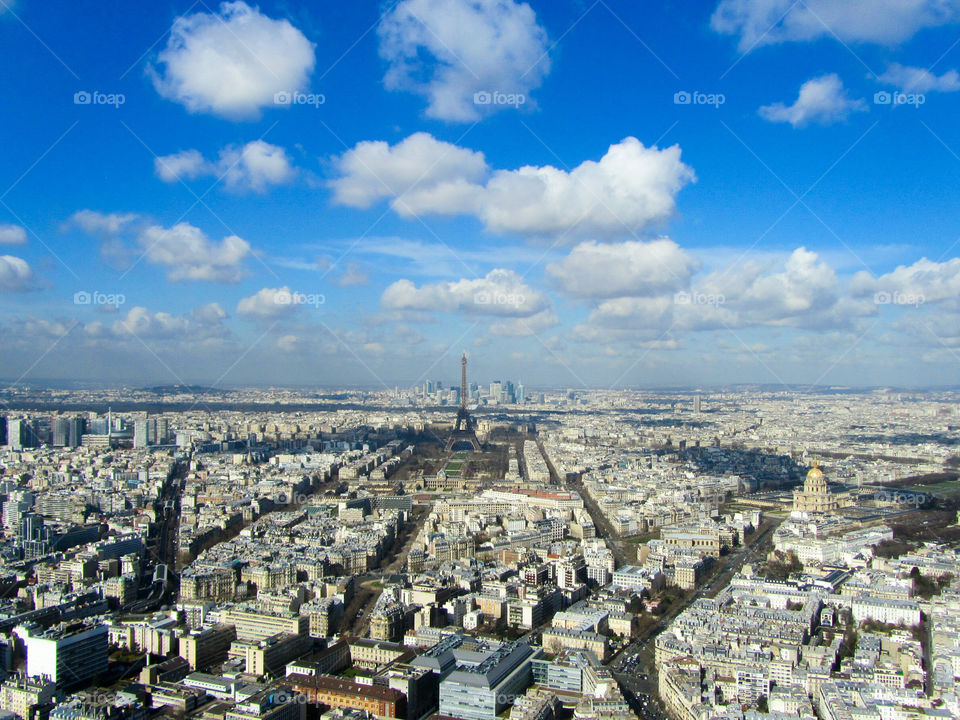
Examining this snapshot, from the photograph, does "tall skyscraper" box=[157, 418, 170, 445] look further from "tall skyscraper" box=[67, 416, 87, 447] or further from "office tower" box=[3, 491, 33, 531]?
"office tower" box=[3, 491, 33, 531]

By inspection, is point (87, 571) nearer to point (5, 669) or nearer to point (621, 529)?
point (5, 669)

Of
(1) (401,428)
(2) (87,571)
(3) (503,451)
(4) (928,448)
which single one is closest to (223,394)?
(1) (401,428)

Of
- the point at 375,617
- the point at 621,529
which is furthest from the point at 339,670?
the point at 621,529

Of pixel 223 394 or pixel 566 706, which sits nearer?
pixel 566 706

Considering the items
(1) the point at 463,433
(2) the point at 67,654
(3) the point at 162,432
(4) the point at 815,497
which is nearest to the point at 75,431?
(3) the point at 162,432

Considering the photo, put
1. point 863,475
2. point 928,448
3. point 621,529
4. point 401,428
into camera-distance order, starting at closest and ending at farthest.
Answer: point 621,529 < point 863,475 < point 928,448 < point 401,428

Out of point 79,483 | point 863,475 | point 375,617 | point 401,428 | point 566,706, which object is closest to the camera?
point 566,706

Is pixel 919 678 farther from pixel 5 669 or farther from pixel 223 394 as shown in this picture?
pixel 223 394
